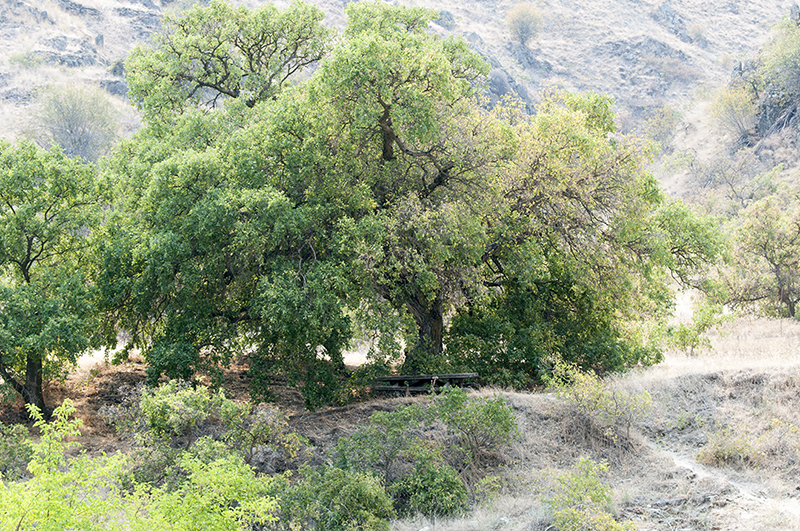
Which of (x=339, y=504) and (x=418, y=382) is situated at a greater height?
(x=339, y=504)

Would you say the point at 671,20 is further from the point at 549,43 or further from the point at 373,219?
the point at 373,219

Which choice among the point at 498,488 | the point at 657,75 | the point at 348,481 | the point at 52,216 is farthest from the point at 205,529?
the point at 657,75

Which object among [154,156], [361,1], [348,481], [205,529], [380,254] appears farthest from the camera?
[361,1]

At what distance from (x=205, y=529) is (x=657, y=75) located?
89116 mm

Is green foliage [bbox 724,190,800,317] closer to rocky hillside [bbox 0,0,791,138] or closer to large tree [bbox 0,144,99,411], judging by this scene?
large tree [bbox 0,144,99,411]

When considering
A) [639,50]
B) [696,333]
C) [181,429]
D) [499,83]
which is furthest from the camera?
[639,50]

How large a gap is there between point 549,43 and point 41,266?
8568 centimetres

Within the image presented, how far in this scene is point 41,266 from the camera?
14844 millimetres

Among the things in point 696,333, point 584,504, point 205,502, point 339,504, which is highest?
point 205,502

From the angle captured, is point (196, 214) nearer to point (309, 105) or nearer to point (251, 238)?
point (251, 238)

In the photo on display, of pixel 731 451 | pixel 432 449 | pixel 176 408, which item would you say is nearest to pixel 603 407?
pixel 731 451

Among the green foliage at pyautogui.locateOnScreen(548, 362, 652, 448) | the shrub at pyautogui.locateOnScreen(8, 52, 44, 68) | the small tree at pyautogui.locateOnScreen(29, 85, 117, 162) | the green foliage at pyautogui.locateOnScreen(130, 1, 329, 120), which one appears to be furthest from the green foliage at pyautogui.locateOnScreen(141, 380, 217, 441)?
the shrub at pyautogui.locateOnScreen(8, 52, 44, 68)

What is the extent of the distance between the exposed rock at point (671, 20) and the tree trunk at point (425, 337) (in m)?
92.7

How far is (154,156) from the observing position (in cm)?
1577
